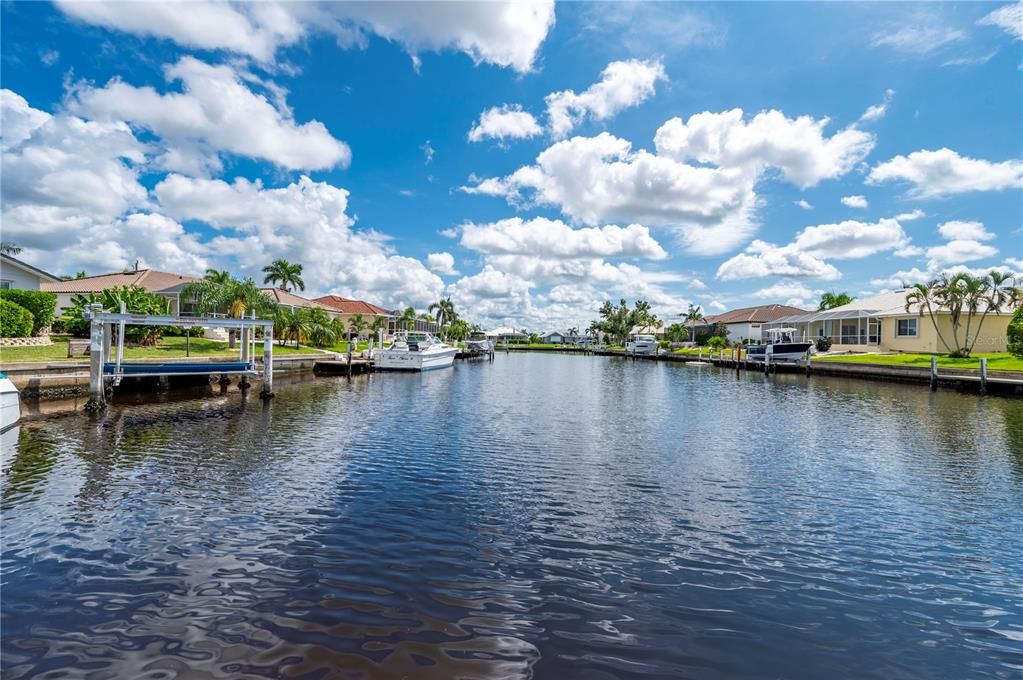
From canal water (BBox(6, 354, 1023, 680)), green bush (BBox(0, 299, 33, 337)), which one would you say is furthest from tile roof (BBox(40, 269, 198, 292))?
canal water (BBox(6, 354, 1023, 680))

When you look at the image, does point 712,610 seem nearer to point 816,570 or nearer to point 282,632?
point 816,570

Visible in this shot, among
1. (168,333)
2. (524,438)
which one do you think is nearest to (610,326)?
(168,333)

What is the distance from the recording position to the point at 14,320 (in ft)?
93.9

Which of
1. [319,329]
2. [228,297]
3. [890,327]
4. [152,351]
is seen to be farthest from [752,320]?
[152,351]

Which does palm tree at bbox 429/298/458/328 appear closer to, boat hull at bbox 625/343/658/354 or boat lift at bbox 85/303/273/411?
boat hull at bbox 625/343/658/354

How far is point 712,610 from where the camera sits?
22.3ft

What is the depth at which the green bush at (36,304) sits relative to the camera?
31.7 meters

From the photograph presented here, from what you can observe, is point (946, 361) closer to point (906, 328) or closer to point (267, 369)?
point (906, 328)

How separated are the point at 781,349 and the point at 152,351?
56722mm

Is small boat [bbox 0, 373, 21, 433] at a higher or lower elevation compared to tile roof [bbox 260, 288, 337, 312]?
lower

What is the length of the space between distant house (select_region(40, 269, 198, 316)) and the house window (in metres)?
74.3

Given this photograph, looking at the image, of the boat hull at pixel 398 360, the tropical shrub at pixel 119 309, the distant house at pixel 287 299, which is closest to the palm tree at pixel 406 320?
the distant house at pixel 287 299

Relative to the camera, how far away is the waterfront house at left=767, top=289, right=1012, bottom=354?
5081 centimetres

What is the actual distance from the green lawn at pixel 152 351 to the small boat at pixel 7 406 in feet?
23.0
